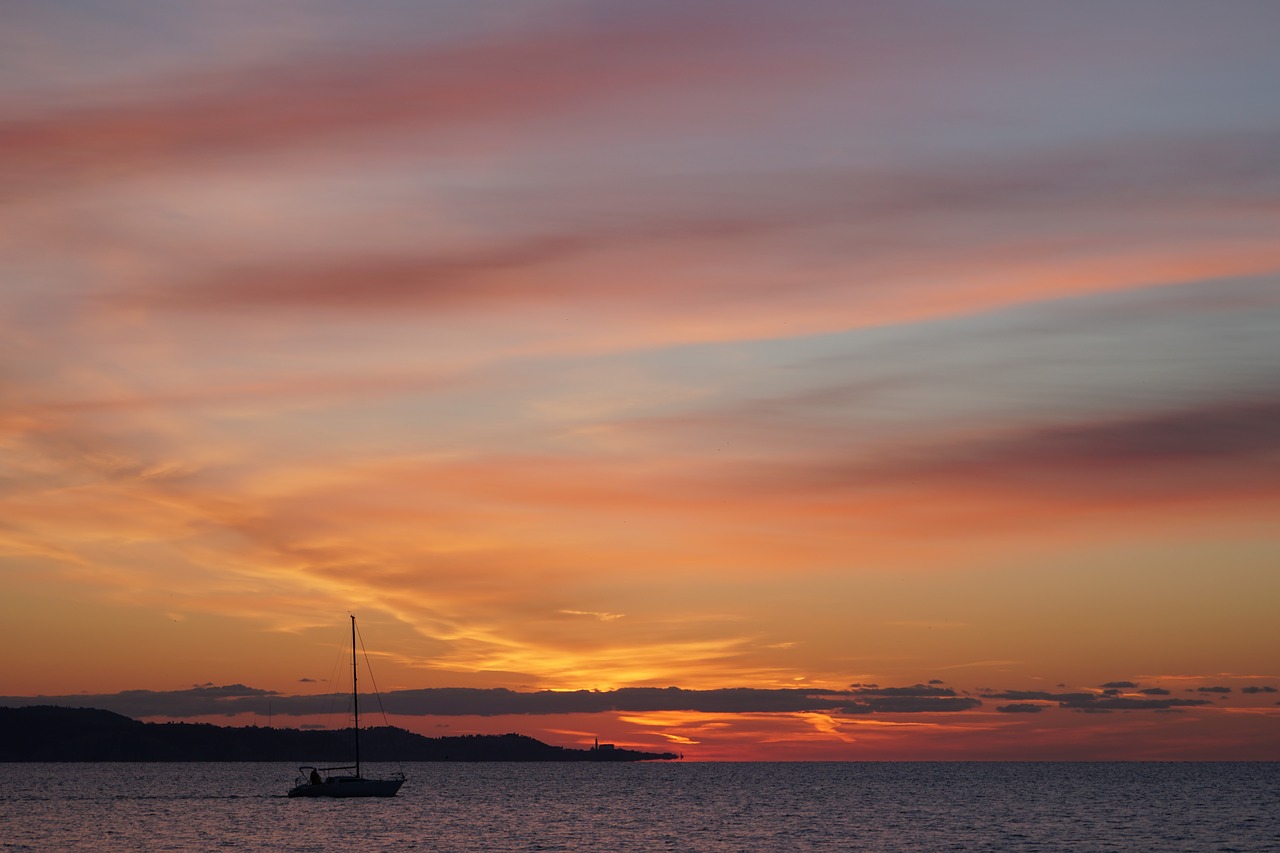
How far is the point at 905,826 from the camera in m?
180

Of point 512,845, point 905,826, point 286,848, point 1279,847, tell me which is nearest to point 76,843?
point 286,848

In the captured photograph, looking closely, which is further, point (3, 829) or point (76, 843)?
point (3, 829)

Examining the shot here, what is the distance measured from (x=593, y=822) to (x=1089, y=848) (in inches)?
2771

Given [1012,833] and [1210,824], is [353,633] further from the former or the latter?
[1210,824]

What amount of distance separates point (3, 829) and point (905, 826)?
114m

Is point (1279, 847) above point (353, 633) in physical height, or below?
below

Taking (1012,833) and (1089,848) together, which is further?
(1012,833)

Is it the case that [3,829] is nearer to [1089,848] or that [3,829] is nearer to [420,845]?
[420,845]

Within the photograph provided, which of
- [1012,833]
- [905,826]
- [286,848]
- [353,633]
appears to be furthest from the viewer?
[353,633]

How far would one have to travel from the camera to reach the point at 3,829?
168250mm

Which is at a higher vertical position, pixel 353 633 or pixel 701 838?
pixel 353 633

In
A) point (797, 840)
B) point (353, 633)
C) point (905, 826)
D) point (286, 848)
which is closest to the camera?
point (286, 848)

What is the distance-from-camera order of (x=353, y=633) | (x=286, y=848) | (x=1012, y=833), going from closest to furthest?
(x=286, y=848) < (x=1012, y=833) < (x=353, y=633)

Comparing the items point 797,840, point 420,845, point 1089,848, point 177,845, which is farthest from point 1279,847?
point 177,845
